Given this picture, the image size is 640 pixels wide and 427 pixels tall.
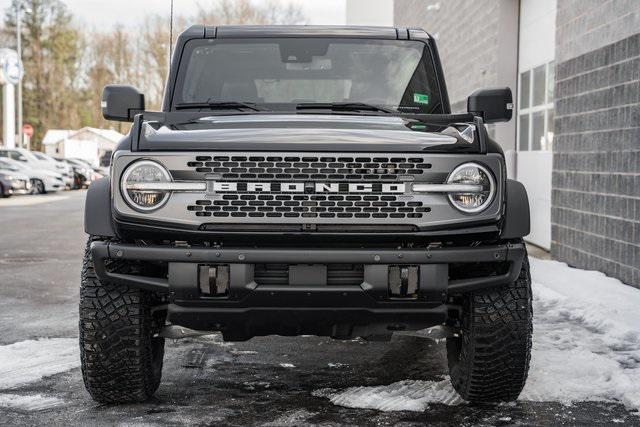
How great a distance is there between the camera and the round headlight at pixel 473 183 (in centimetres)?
434

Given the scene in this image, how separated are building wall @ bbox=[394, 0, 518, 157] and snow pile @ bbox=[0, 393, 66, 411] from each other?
11029mm

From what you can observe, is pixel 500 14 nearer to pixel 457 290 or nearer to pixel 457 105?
pixel 457 105

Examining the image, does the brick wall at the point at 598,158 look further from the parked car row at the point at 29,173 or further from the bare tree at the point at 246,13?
the bare tree at the point at 246,13

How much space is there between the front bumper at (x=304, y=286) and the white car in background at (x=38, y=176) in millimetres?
27781

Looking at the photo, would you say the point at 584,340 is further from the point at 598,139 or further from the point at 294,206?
the point at 598,139

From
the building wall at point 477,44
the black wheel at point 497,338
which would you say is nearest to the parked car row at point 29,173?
the building wall at point 477,44

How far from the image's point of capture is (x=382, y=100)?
18.7 feet

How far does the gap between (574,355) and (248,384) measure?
2.16m

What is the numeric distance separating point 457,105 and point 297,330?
16166 millimetres

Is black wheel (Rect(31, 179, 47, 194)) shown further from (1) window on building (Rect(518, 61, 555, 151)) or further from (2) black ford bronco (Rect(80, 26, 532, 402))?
(2) black ford bronco (Rect(80, 26, 532, 402))

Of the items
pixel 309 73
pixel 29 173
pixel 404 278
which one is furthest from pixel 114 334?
pixel 29 173

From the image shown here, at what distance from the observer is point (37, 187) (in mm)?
32844

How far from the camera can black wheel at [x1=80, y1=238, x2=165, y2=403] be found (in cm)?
451

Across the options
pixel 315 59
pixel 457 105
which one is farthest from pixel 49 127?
pixel 315 59
